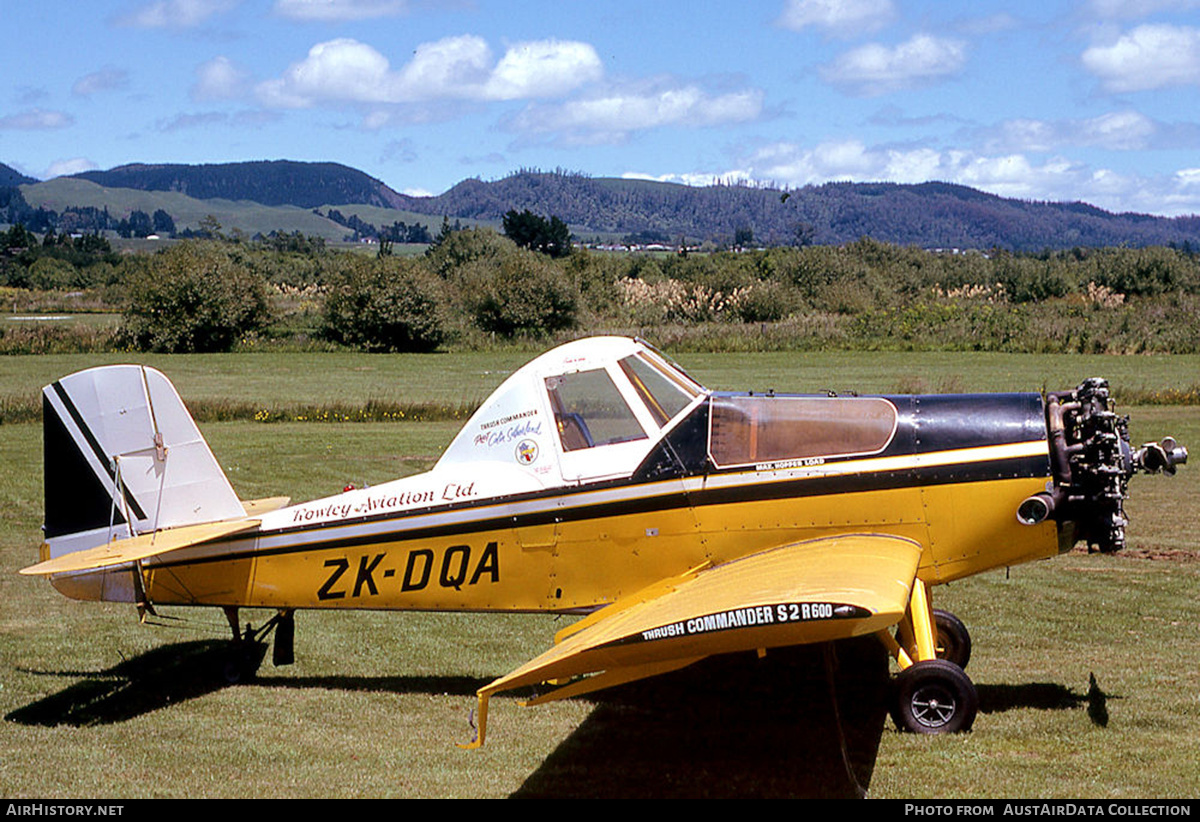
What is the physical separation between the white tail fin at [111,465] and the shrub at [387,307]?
48.6 meters

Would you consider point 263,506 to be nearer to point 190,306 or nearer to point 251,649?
point 251,649

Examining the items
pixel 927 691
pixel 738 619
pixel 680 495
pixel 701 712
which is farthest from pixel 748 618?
pixel 701 712

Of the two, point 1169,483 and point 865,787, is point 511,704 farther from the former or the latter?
point 1169,483

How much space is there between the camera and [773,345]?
169 ft

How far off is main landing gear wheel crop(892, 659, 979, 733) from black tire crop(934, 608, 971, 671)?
4.83 feet

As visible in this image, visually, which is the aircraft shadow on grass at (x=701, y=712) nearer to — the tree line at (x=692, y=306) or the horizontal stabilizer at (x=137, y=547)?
the horizontal stabilizer at (x=137, y=547)

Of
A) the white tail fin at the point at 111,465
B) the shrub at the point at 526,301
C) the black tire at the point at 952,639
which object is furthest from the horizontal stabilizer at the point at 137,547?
the shrub at the point at 526,301

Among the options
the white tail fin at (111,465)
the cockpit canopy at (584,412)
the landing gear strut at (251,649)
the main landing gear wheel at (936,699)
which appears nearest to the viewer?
the main landing gear wheel at (936,699)

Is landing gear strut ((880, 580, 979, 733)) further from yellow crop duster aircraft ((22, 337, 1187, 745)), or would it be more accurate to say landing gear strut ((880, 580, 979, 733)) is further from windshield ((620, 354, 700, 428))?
windshield ((620, 354, 700, 428))

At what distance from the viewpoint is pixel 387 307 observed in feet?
186

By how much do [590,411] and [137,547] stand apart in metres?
3.41

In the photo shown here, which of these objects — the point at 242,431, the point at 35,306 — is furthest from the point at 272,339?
the point at 35,306

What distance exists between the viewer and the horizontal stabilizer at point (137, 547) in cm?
779

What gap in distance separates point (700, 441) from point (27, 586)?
8.59 meters
